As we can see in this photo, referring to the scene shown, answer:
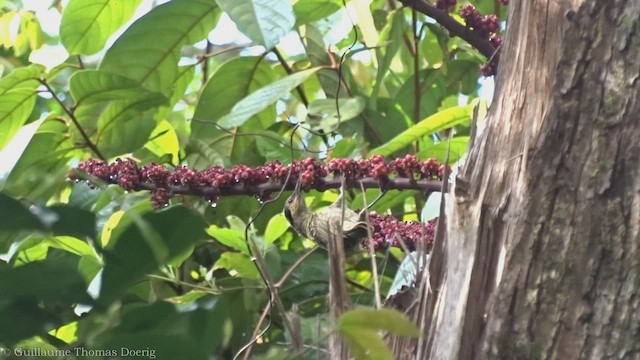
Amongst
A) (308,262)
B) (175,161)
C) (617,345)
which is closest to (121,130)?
(175,161)

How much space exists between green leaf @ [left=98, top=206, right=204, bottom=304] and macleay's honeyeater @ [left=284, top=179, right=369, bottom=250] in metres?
0.33

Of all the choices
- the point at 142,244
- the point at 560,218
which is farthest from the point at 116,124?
the point at 142,244

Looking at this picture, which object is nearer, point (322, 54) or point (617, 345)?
point (617, 345)

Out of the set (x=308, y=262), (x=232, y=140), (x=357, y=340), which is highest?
(x=357, y=340)

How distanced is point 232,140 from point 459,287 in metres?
0.69

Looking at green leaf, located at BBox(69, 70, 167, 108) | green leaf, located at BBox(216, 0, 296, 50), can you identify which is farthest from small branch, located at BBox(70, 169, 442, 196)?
green leaf, located at BBox(69, 70, 167, 108)

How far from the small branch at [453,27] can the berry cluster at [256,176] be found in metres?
0.16

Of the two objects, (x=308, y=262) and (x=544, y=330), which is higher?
(x=544, y=330)

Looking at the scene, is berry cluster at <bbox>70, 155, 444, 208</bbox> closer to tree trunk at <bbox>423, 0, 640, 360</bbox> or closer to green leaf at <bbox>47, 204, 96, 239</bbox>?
tree trunk at <bbox>423, 0, 640, 360</bbox>

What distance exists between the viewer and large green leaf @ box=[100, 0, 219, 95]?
1.09 m

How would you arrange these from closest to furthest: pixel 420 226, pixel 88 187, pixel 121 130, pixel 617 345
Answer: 1. pixel 617 345
2. pixel 420 226
3. pixel 88 187
4. pixel 121 130

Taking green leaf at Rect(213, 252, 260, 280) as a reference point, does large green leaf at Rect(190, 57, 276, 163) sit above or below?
above

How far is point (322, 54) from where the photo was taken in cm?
124

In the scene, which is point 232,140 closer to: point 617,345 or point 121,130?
point 121,130
